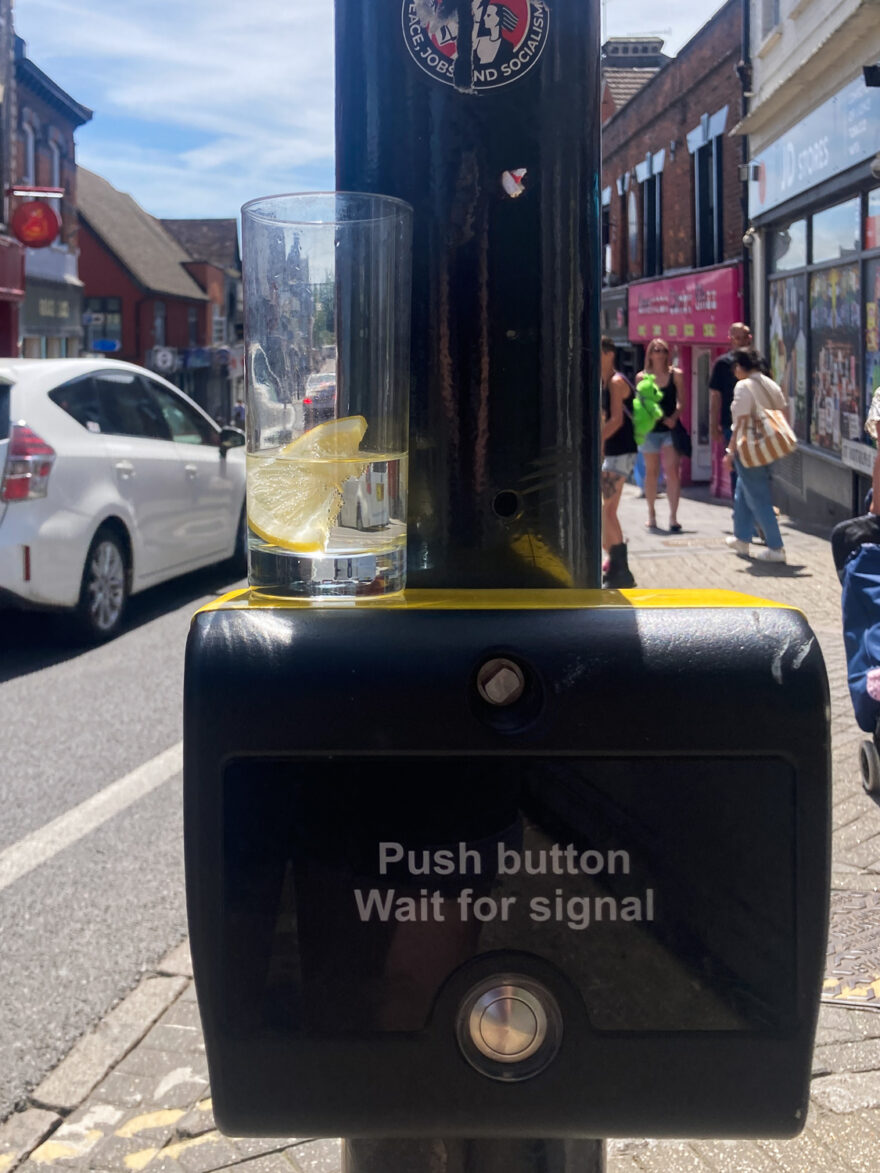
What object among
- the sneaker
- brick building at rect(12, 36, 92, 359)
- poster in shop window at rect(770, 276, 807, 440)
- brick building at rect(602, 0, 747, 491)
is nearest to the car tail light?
the sneaker

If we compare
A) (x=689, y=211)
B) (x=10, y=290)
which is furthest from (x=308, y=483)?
(x=10, y=290)

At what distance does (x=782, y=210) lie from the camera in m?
16.2

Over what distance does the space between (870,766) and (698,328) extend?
17.2 m

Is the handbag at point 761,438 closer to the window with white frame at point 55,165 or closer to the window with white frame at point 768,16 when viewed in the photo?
the window with white frame at point 768,16

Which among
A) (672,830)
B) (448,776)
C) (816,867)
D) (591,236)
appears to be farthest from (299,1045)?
(591,236)

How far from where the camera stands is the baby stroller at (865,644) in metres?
4.72

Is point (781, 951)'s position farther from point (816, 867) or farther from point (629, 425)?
point (629, 425)

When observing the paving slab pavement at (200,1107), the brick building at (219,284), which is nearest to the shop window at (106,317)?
the brick building at (219,284)

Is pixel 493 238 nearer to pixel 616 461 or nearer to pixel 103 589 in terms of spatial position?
pixel 103 589

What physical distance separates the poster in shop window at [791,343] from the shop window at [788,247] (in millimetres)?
177

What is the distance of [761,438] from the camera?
1066cm

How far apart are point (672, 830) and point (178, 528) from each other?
8.23 m

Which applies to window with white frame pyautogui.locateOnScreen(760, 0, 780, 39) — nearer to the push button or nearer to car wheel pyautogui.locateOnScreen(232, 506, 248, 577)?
car wheel pyautogui.locateOnScreen(232, 506, 248, 577)

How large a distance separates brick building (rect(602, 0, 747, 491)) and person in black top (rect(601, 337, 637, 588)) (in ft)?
19.4
